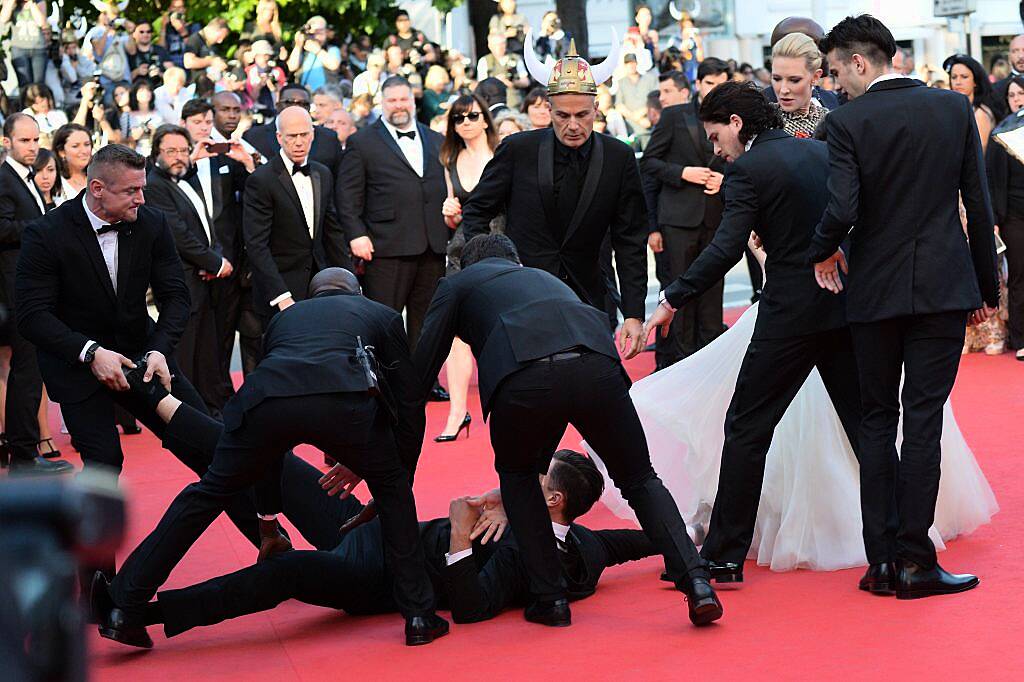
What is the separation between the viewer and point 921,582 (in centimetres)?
516

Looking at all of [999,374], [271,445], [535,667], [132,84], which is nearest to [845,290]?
[535,667]

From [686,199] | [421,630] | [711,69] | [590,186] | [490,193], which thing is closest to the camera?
[421,630]

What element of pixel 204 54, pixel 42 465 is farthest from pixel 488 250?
pixel 204 54

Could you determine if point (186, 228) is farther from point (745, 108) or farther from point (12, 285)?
point (745, 108)

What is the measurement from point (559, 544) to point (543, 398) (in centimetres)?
77

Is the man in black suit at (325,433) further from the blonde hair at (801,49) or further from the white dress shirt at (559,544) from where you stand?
the blonde hair at (801,49)

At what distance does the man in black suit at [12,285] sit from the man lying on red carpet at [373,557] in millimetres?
3093

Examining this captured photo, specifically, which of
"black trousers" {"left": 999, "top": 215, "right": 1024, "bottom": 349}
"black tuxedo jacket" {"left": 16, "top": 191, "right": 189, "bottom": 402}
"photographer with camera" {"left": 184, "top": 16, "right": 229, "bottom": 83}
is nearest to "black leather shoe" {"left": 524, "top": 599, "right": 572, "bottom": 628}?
"black tuxedo jacket" {"left": 16, "top": 191, "right": 189, "bottom": 402}

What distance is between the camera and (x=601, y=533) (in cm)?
565

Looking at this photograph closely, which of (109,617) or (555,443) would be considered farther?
(555,443)

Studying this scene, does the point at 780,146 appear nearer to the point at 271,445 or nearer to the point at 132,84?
the point at 271,445

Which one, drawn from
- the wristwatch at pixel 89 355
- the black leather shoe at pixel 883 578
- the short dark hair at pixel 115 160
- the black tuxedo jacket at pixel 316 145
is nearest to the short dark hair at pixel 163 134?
the black tuxedo jacket at pixel 316 145

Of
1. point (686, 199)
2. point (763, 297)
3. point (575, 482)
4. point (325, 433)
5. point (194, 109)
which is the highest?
point (194, 109)

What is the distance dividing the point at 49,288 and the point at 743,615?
2810mm
